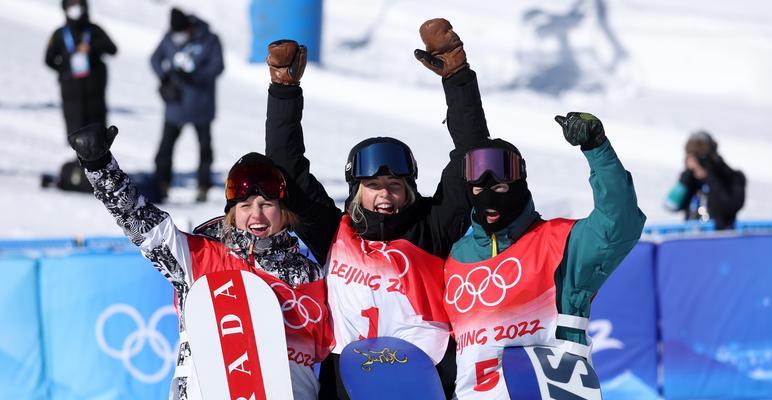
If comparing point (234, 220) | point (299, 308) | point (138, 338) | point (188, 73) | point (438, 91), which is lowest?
point (138, 338)

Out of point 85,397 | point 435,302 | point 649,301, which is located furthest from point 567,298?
point 85,397

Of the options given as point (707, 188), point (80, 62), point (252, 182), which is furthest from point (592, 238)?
point (80, 62)

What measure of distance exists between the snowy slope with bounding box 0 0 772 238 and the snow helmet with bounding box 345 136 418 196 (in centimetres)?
542

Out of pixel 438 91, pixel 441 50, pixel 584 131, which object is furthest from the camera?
pixel 438 91

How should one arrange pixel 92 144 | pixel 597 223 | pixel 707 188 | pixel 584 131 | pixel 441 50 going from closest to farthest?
1. pixel 584 131
2. pixel 597 223
3. pixel 92 144
4. pixel 441 50
5. pixel 707 188

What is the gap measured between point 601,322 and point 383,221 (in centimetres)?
275

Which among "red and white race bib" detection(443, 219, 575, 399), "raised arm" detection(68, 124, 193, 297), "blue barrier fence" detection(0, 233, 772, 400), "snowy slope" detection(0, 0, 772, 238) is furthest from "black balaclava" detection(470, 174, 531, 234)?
"snowy slope" detection(0, 0, 772, 238)

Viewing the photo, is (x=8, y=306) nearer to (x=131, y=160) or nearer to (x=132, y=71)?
(x=131, y=160)

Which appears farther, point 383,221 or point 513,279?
point 383,221

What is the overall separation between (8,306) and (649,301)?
11.9ft

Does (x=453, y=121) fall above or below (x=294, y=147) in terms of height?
above

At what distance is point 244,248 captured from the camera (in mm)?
4285

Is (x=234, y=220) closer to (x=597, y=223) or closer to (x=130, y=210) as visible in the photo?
(x=130, y=210)

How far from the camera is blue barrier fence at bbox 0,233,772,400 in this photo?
6.27 metres
